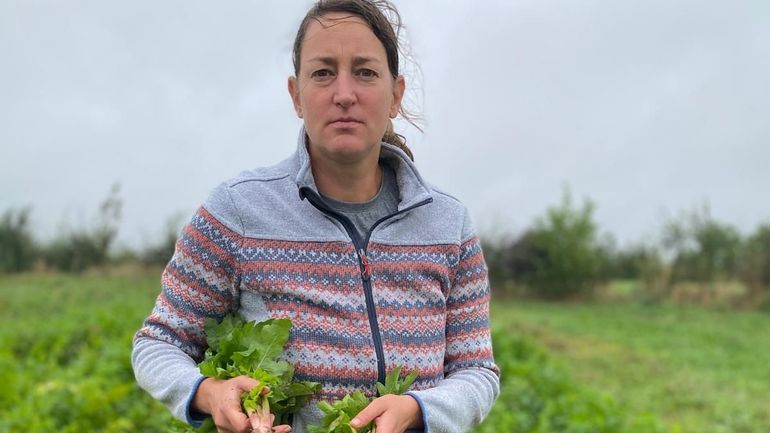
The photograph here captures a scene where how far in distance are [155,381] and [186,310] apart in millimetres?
162

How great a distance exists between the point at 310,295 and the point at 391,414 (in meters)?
0.31

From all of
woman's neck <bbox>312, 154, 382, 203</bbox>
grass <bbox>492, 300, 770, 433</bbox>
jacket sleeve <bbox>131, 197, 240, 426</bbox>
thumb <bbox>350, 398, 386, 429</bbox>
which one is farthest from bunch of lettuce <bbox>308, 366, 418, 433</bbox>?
grass <bbox>492, 300, 770, 433</bbox>

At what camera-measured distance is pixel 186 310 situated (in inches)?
71.3

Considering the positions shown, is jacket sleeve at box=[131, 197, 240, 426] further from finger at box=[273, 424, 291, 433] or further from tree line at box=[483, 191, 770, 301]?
tree line at box=[483, 191, 770, 301]

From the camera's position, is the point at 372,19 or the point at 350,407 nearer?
the point at 350,407

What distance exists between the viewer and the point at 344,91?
1.76m

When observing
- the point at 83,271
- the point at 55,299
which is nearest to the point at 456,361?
the point at 55,299

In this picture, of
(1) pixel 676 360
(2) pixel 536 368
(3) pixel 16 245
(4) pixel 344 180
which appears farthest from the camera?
(3) pixel 16 245

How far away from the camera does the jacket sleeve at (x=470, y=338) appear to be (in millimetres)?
1892

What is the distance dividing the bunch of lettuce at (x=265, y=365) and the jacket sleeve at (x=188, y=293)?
0.26ft

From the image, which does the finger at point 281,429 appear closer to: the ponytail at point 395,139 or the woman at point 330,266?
the woman at point 330,266

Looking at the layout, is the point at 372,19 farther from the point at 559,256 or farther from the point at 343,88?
the point at 559,256

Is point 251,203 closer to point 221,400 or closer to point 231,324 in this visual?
Answer: point 231,324

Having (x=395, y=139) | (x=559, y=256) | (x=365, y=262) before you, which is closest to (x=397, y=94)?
(x=395, y=139)
